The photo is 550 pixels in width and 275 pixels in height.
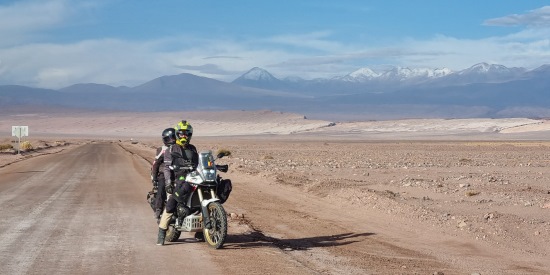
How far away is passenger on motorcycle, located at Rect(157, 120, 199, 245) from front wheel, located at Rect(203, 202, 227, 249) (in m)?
0.52

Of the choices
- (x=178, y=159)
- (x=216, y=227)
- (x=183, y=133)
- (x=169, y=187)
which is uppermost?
(x=183, y=133)

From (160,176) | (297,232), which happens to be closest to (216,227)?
(160,176)

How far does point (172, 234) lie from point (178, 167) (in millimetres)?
1290

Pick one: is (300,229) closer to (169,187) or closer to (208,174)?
(169,187)

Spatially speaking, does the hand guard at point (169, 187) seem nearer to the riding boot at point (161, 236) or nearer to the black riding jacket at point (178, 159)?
the black riding jacket at point (178, 159)

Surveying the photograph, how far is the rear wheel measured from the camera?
12.8 meters

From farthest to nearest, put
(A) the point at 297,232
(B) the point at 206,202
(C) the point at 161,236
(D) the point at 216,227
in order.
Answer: (A) the point at 297,232 → (C) the point at 161,236 → (D) the point at 216,227 → (B) the point at 206,202

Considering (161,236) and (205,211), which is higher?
(205,211)

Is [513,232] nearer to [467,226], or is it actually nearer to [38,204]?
[467,226]

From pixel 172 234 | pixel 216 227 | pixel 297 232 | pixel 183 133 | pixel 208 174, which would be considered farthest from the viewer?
pixel 297 232

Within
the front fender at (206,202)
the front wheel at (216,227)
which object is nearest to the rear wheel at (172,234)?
the front wheel at (216,227)

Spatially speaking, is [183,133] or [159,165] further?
[159,165]

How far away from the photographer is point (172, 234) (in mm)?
12891

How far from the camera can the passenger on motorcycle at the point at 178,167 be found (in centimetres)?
1223
